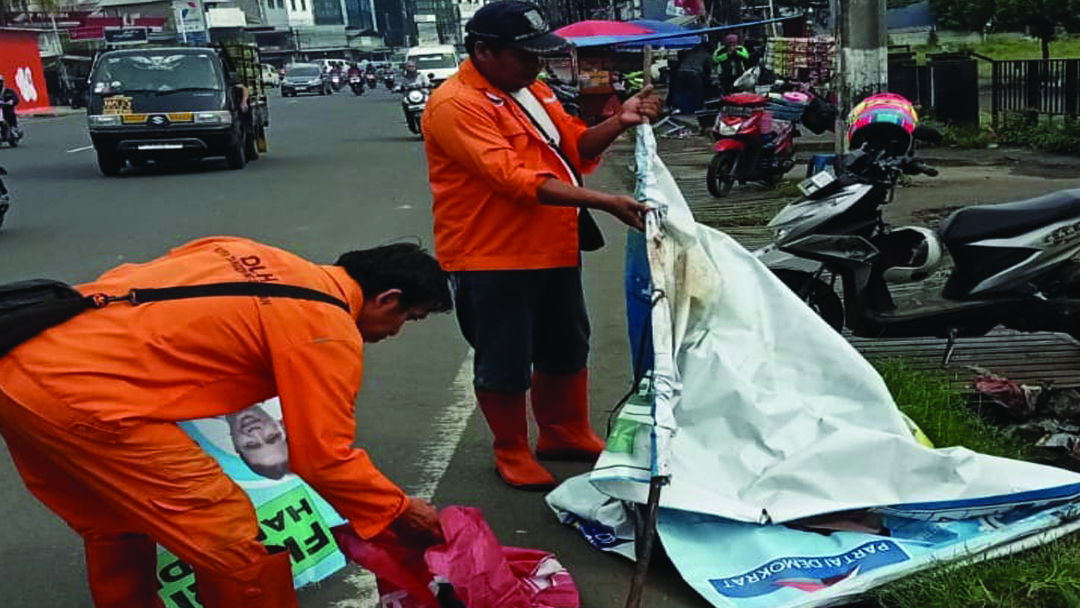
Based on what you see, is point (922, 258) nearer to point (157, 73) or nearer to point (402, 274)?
point (402, 274)

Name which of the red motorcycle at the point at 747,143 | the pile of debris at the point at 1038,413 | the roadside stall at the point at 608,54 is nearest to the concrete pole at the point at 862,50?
the red motorcycle at the point at 747,143

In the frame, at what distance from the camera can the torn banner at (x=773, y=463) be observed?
10.5 feet

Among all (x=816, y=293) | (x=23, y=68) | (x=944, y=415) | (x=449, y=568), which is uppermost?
(x=23, y=68)

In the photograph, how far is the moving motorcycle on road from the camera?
4969 mm

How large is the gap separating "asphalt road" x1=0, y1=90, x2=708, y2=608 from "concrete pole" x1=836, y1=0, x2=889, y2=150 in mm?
3031

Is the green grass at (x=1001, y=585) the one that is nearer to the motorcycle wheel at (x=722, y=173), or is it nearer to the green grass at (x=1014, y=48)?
the motorcycle wheel at (x=722, y=173)

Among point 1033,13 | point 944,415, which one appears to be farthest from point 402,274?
point 1033,13

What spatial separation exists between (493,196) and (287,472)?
119cm

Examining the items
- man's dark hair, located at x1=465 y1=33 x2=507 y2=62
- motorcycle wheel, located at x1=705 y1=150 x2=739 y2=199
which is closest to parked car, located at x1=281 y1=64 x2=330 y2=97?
motorcycle wheel, located at x1=705 y1=150 x2=739 y2=199

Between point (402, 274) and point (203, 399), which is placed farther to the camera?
point (402, 274)

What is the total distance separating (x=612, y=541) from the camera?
3.62 meters

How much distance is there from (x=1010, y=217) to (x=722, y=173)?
6.31 metres

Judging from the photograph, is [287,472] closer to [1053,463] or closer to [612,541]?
[612,541]

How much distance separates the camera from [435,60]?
28594 millimetres
